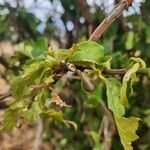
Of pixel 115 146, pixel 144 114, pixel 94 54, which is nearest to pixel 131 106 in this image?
pixel 144 114

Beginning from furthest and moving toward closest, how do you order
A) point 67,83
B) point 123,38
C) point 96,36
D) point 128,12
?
point 67,83 < point 123,38 < point 128,12 < point 96,36

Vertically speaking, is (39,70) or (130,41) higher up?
(39,70)

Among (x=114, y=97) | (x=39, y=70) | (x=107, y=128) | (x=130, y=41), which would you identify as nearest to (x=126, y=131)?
(x=114, y=97)

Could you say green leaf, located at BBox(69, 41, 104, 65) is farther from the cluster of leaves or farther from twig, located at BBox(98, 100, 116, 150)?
twig, located at BBox(98, 100, 116, 150)

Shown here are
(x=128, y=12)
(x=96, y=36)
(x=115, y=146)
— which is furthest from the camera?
(x=115, y=146)

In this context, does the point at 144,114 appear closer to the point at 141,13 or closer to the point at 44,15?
the point at 141,13

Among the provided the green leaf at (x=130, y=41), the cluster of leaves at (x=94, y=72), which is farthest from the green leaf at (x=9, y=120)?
the green leaf at (x=130, y=41)

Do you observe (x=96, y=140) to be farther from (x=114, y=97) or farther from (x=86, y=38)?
(x=114, y=97)
